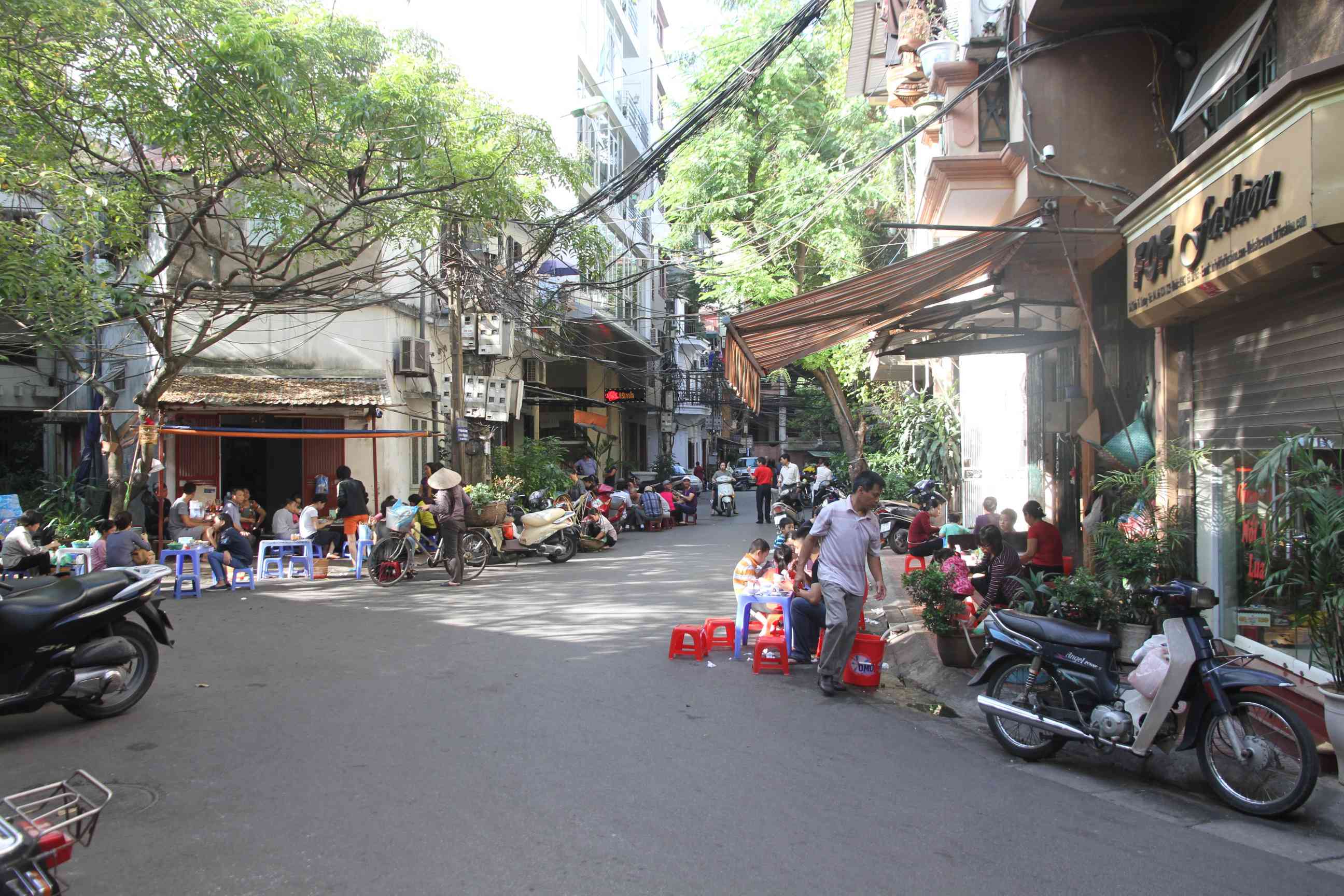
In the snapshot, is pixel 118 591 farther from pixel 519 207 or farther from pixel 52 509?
pixel 52 509

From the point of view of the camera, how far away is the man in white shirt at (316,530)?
1415cm

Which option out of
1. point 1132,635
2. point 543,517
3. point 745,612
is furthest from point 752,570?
point 543,517

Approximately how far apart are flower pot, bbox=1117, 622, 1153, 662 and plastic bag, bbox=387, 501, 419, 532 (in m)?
9.79

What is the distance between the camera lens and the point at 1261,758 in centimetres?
463

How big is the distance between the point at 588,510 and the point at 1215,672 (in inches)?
595

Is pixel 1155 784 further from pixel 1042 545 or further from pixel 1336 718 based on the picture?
pixel 1042 545

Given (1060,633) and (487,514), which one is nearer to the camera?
(1060,633)

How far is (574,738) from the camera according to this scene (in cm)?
573

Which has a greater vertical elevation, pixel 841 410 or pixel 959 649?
pixel 841 410

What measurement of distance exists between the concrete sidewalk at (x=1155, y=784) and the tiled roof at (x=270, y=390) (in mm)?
11751

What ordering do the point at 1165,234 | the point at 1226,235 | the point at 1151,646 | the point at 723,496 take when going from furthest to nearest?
1. the point at 723,496
2. the point at 1165,234
3. the point at 1226,235
4. the point at 1151,646

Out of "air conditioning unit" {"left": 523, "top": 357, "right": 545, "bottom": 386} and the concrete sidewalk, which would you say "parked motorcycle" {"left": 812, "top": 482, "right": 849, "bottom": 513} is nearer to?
"air conditioning unit" {"left": 523, "top": 357, "right": 545, "bottom": 386}

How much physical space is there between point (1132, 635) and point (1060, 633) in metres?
1.95

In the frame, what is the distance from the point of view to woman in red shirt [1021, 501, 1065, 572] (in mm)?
9000
